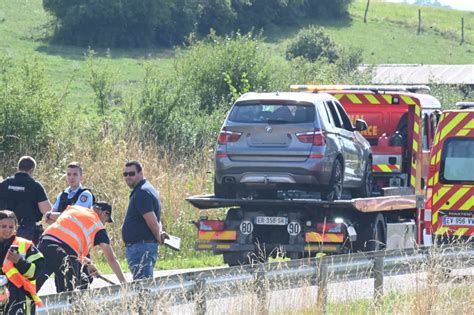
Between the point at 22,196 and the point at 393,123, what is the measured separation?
30.4 feet

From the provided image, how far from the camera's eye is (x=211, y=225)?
17750 mm

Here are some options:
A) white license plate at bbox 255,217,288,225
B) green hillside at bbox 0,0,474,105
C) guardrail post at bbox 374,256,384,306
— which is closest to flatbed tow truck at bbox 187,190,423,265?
white license plate at bbox 255,217,288,225

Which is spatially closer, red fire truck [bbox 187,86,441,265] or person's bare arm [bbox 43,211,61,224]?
person's bare arm [bbox 43,211,61,224]

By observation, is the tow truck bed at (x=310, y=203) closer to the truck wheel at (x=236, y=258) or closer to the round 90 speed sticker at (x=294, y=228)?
the round 90 speed sticker at (x=294, y=228)

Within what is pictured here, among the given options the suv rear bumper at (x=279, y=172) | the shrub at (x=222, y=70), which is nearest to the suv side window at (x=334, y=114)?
the suv rear bumper at (x=279, y=172)

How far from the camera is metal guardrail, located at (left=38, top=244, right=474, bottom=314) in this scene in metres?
8.86

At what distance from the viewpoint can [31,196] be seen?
1325 cm

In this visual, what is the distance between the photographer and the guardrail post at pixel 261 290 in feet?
32.3

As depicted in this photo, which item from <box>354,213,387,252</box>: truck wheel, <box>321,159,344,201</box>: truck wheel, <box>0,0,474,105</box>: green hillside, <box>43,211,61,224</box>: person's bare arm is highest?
<box>43,211,61,224</box>: person's bare arm

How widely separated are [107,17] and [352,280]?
69.3 meters

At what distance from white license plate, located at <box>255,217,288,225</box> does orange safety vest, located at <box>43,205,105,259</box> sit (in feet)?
19.9

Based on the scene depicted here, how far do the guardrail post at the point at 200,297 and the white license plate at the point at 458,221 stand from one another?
802 centimetres

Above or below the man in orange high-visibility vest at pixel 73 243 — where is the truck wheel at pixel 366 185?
below

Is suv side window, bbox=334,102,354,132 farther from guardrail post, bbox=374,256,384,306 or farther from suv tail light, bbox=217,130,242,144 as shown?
guardrail post, bbox=374,256,384,306
